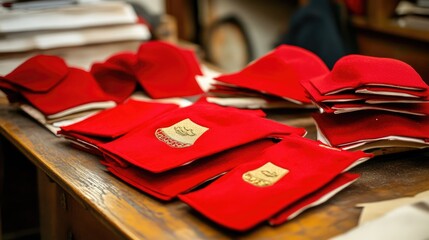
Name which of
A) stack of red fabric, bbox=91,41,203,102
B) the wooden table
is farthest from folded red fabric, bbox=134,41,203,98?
the wooden table

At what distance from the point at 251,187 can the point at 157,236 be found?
152 millimetres

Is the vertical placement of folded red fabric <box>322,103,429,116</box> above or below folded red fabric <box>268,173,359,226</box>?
above

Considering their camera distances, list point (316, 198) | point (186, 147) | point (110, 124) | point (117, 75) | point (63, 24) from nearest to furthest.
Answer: point (316, 198) → point (186, 147) → point (110, 124) → point (117, 75) → point (63, 24)

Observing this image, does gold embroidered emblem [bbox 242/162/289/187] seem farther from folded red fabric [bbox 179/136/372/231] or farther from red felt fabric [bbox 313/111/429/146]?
red felt fabric [bbox 313/111/429/146]

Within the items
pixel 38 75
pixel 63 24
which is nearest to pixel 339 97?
pixel 38 75

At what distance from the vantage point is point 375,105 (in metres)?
1.06

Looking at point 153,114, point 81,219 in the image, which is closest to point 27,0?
point 153,114

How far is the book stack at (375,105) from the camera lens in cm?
102

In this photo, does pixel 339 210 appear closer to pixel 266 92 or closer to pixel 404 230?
pixel 404 230

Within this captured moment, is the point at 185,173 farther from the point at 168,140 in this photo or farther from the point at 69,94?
the point at 69,94

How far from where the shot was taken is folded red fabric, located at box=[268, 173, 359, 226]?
81 cm

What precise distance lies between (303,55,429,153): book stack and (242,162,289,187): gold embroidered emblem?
0.18 m

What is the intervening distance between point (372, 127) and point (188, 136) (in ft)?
1.06

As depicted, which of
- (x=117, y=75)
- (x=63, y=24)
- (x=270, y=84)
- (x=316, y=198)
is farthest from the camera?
(x=63, y=24)
